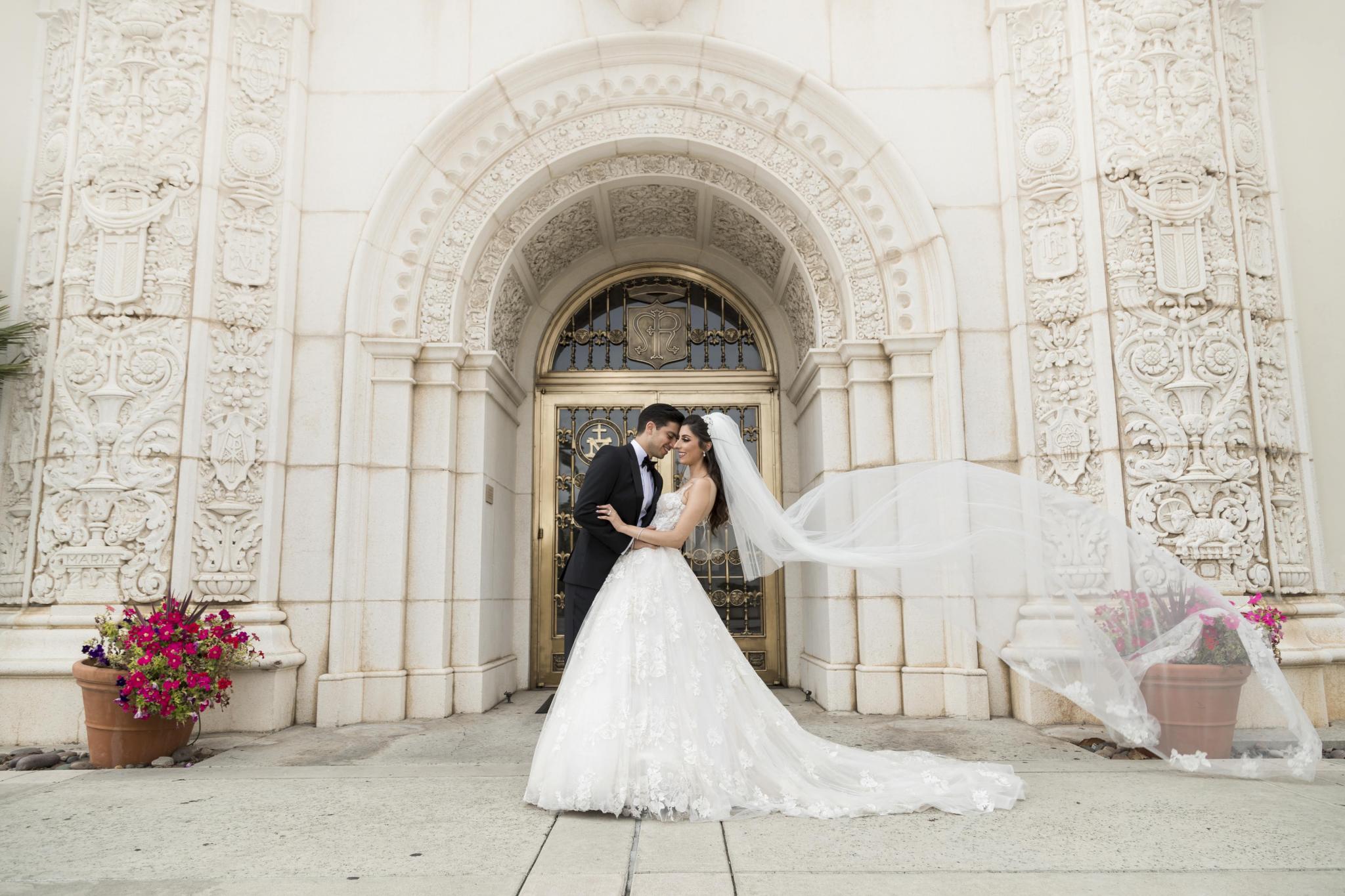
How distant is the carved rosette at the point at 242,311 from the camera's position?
6.49 meters

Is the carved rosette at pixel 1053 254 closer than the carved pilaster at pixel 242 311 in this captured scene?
No

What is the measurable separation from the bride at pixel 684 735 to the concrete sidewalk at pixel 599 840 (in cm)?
13

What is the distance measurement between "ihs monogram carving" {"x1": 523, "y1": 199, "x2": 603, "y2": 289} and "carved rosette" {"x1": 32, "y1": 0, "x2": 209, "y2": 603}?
284cm

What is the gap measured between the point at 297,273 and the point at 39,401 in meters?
2.08

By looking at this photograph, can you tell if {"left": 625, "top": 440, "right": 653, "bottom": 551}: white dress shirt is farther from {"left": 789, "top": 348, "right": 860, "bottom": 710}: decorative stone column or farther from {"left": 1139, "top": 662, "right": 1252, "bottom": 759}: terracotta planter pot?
{"left": 1139, "top": 662, "right": 1252, "bottom": 759}: terracotta planter pot

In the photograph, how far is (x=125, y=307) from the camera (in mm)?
6465

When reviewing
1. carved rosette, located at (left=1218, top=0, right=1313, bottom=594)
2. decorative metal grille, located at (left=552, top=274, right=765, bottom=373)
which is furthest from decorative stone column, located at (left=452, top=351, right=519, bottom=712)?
carved rosette, located at (left=1218, top=0, right=1313, bottom=594)

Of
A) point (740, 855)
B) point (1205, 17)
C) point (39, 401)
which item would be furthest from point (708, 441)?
point (1205, 17)

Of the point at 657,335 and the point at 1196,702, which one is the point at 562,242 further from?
the point at 1196,702

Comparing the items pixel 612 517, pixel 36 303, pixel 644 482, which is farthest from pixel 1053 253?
pixel 36 303

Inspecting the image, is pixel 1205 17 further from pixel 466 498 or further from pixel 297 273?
pixel 297 273

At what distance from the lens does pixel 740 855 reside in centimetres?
334

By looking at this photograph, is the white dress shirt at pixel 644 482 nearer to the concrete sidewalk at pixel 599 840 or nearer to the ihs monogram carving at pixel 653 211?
the concrete sidewalk at pixel 599 840

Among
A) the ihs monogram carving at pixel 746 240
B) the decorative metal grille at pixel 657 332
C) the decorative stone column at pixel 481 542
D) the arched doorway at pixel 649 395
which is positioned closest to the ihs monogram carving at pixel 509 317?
the decorative stone column at pixel 481 542
